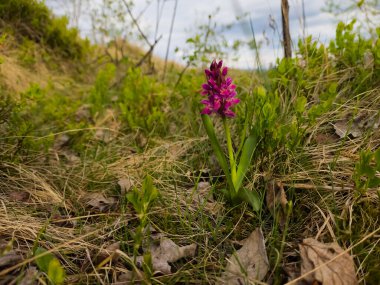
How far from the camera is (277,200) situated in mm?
1669

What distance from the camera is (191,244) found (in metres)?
1.54

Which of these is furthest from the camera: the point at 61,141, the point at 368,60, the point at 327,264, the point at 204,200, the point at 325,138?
the point at 61,141

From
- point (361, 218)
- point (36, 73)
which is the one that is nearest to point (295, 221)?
point (361, 218)

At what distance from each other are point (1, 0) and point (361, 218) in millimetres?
4534

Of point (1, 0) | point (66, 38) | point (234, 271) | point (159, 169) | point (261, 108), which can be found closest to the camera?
point (234, 271)

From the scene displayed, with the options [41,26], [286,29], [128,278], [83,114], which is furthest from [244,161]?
[41,26]

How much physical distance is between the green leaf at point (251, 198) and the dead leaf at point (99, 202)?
71 cm

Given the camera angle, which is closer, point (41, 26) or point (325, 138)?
point (325, 138)

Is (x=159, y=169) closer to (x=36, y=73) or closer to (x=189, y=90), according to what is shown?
(x=189, y=90)

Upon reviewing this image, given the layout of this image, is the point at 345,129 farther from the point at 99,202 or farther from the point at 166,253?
the point at 99,202

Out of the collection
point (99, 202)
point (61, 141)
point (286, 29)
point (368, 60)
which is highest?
point (286, 29)

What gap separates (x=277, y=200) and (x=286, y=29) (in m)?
1.61

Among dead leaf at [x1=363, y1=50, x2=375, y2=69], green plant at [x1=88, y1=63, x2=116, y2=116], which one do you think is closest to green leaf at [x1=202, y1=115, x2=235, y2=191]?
dead leaf at [x1=363, y1=50, x2=375, y2=69]

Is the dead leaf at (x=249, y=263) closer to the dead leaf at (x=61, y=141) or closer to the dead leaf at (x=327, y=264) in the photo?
the dead leaf at (x=327, y=264)
